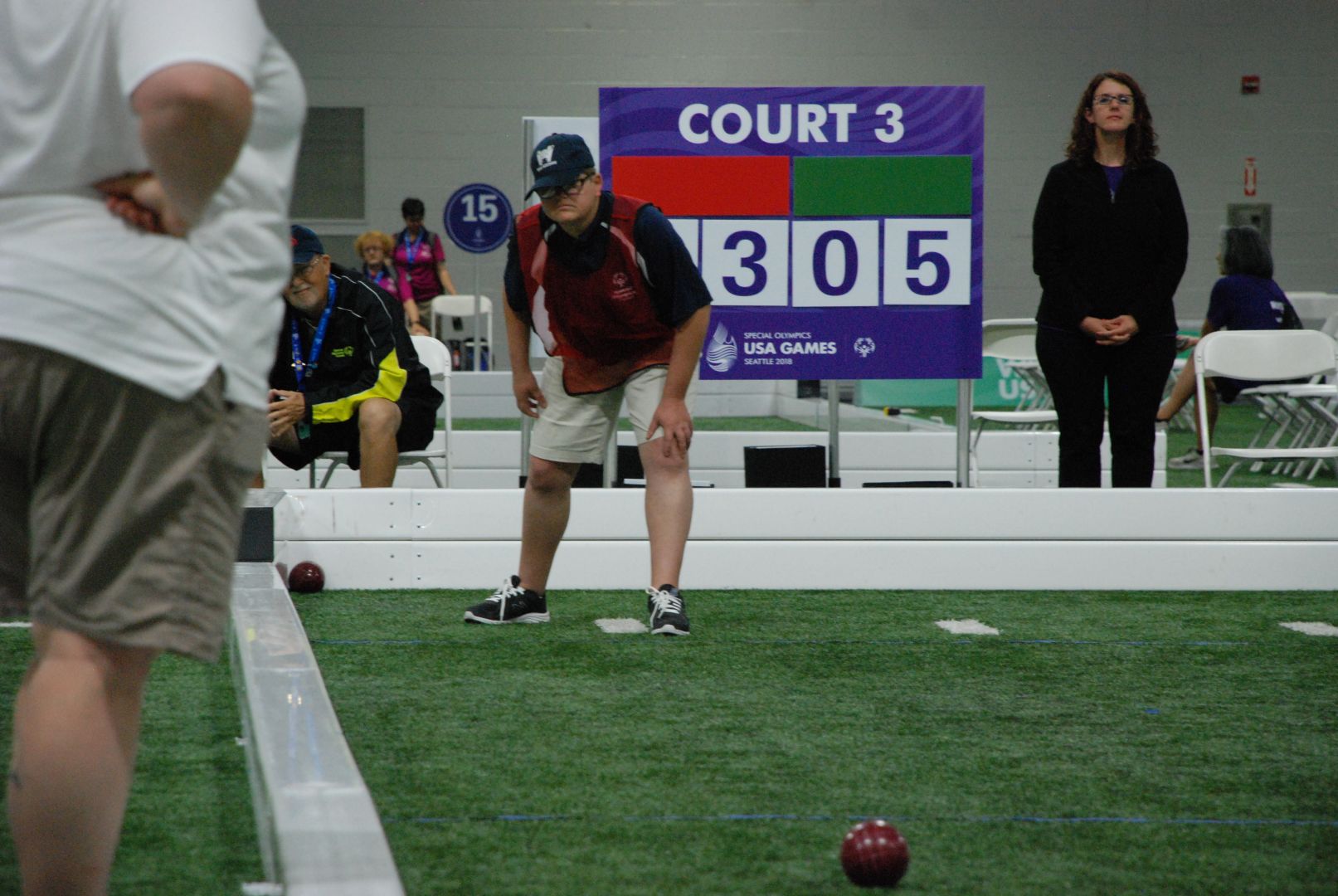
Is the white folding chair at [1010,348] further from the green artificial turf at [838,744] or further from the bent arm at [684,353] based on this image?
the bent arm at [684,353]

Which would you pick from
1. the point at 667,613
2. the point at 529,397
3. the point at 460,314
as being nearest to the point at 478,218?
the point at 460,314

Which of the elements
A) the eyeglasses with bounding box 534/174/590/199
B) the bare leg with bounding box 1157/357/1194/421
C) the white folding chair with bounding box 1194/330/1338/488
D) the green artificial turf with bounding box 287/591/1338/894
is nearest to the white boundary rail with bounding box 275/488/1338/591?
the green artificial turf with bounding box 287/591/1338/894

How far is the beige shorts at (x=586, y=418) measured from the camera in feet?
11.7

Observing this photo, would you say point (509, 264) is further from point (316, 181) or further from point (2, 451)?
point (316, 181)

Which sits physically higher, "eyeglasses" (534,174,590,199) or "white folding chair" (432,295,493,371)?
"white folding chair" (432,295,493,371)

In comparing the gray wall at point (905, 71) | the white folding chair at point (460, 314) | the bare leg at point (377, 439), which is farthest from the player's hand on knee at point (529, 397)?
the gray wall at point (905, 71)

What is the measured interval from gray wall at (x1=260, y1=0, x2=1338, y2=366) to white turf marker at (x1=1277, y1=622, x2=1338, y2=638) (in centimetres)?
1068

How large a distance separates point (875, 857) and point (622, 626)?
5.91 ft

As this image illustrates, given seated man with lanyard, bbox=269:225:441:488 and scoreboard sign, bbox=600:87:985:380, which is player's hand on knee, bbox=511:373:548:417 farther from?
scoreboard sign, bbox=600:87:985:380

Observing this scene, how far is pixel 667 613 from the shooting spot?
3424mm

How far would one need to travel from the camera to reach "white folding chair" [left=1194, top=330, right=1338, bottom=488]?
5.54 meters

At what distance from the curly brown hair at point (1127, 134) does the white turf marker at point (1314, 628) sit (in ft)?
4.70

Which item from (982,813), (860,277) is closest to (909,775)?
(982,813)

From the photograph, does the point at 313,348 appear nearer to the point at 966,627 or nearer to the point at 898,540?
the point at 898,540
